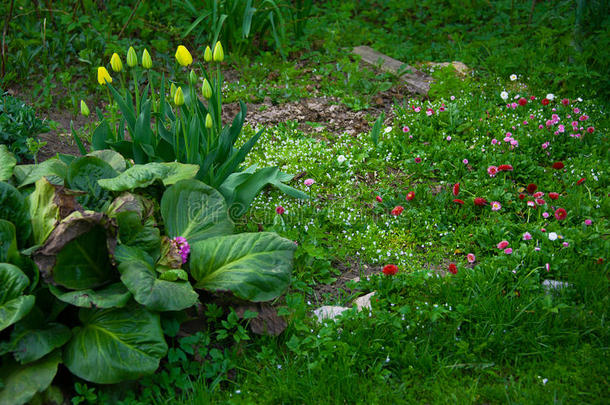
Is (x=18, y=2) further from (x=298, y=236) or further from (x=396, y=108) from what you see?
(x=298, y=236)

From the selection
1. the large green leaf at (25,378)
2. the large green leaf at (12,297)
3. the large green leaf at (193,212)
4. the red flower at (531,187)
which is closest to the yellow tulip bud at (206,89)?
the large green leaf at (193,212)

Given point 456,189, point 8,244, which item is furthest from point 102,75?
point 456,189

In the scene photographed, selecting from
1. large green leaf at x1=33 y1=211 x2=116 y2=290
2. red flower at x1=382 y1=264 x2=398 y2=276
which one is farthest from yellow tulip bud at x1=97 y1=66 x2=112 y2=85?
red flower at x1=382 y1=264 x2=398 y2=276

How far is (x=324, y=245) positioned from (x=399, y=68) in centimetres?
278

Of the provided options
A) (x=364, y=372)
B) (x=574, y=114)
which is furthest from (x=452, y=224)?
(x=574, y=114)

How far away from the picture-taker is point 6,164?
9.16 ft

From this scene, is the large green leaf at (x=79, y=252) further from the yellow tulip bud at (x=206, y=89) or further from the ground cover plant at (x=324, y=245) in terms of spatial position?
the yellow tulip bud at (x=206, y=89)

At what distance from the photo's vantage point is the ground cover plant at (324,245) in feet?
7.54

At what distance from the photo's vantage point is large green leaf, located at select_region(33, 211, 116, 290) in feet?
7.43

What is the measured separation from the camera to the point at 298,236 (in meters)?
3.28

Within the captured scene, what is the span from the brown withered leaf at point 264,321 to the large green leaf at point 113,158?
103 cm

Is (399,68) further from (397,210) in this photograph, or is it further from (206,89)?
(206,89)

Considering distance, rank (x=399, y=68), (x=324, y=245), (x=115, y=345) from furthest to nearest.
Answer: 1. (x=399, y=68)
2. (x=324, y=245)
3. (x=115, y=345)

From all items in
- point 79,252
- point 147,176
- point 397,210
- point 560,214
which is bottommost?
point 397,210
